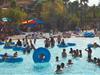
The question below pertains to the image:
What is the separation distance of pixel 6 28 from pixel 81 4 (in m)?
47.6

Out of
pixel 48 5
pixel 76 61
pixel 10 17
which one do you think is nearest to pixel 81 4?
pixel 48 5

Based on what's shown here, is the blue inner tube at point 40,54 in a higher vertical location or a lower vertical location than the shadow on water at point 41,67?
higher

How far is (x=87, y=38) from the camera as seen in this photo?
60.9 meters

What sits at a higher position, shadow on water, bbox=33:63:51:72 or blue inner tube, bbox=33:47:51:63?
blue inner tube, bbox=33:47:51:63

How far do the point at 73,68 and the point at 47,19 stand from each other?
153 ft

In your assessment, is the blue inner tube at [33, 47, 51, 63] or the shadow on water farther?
the blue inner tube at [33, 47, 51, 63]

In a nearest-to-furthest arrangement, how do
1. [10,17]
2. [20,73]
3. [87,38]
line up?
[20,73] → [87,38] → [10,17]

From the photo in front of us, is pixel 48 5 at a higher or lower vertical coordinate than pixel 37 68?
higher

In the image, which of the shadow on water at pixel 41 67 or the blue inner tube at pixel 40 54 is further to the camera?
the blue inner tube at pixel 40 54

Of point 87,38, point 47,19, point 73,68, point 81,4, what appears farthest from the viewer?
point 81,4

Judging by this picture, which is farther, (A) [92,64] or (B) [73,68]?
(A) [92,64]

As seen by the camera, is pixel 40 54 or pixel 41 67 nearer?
pixel 41 67

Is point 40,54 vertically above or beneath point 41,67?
above

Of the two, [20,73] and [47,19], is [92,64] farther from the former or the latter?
[47,19]
